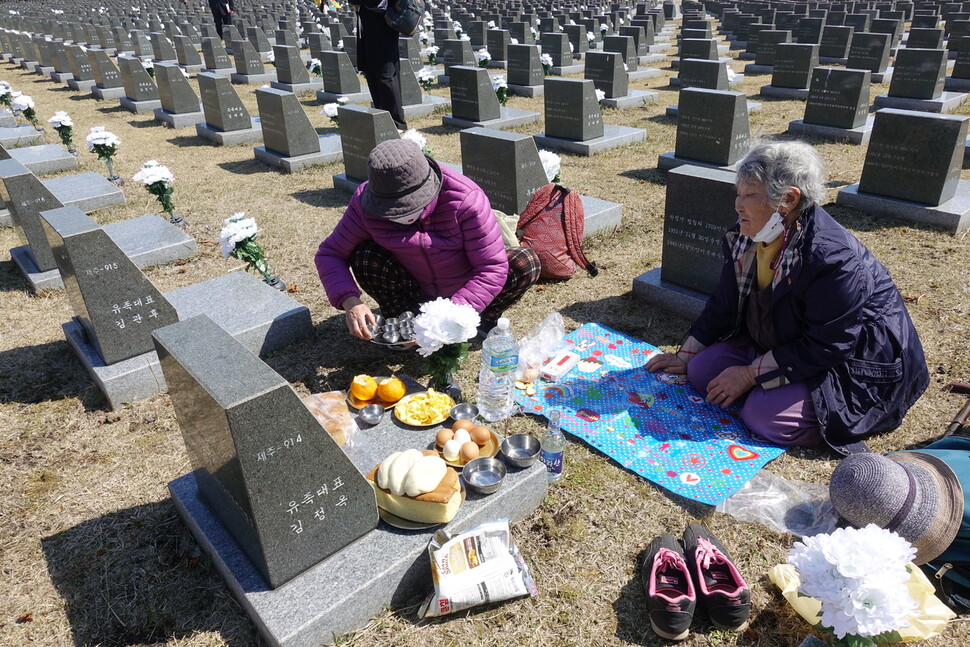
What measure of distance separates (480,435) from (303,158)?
689 cm

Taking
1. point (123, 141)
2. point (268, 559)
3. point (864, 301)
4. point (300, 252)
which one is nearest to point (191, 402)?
point (268, 559)

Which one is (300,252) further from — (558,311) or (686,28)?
(686,28)

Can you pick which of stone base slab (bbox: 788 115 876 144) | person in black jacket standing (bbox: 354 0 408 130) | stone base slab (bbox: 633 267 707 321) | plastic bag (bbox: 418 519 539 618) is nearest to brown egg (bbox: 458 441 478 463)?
plastic bag (bbox: 418 519 539 618)

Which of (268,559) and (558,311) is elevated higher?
(268,559)

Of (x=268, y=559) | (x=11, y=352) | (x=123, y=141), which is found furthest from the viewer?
(x=123, y=141)

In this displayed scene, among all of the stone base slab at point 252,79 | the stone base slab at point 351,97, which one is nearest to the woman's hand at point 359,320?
the stone base slab at point 351,97

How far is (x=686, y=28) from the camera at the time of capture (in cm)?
1919

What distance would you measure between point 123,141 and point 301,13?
2007 cm

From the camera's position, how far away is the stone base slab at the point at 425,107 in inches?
471

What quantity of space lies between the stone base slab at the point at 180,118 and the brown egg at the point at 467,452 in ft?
36.4

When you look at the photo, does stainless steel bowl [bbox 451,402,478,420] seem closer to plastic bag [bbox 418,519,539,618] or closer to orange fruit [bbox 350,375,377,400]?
orange fruit [bbox 350,375,377,400]

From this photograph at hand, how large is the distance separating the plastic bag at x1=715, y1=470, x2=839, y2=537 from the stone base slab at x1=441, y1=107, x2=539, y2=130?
8.58m

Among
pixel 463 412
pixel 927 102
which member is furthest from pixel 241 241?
pixel 927 102

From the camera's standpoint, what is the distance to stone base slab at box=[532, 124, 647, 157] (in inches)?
360
